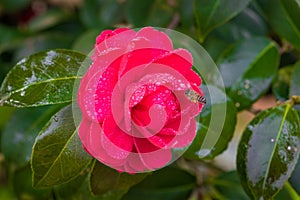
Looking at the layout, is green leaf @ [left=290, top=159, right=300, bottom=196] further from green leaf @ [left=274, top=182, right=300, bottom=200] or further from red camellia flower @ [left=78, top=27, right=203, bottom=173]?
Answer: red camellia flower @ [left=78, top=27, right=203, bottom=173]

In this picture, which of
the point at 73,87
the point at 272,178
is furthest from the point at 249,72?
the point at 73,87

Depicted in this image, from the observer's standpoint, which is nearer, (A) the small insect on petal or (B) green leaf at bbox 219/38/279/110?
(A) the small insect on petal

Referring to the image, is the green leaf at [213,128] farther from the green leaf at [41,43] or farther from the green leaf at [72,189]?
the green leaf at [41,43]

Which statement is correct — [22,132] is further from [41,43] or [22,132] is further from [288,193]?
[288,193]

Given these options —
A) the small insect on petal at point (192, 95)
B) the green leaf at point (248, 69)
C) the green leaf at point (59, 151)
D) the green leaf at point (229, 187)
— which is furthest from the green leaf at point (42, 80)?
the green leaf at point (229, 187)

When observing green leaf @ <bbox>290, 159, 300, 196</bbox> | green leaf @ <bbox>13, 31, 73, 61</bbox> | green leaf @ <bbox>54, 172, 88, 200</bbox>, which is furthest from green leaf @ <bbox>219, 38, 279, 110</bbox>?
green leaf @ <bbox>13, 31, 73, 61</bbox>

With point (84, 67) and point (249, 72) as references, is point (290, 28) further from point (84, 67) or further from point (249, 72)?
point (84, 67)
